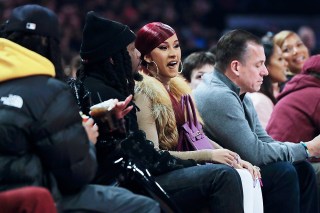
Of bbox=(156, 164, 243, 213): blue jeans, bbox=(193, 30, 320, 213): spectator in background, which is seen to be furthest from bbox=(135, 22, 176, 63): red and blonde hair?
bbox=(156, 164, 243, 213): blue jeans

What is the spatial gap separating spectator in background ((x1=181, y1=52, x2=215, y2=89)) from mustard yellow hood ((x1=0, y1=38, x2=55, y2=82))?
2945 millimetres

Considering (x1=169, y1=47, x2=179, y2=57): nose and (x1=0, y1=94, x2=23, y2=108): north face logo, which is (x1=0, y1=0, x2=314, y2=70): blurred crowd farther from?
(x1=0, y1=94, x2=23, y2=108): north face logo

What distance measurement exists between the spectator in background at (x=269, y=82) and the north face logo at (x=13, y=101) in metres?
3.25

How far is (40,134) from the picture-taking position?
3762 millimetres

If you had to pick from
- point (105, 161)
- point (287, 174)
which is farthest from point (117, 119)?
point (287, 174)

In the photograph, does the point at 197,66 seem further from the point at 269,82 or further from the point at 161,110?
the point at 161,110

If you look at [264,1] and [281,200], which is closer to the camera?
[281,200]

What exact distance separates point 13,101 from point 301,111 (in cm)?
271

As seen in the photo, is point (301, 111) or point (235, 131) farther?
point (301, 111)

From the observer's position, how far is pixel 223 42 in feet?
18.3

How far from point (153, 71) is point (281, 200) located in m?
1.16

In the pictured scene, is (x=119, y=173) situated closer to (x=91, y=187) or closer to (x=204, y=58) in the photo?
(x=91, y=187)

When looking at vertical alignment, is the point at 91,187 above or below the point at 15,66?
below

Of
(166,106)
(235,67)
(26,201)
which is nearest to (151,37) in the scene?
(166,106)
